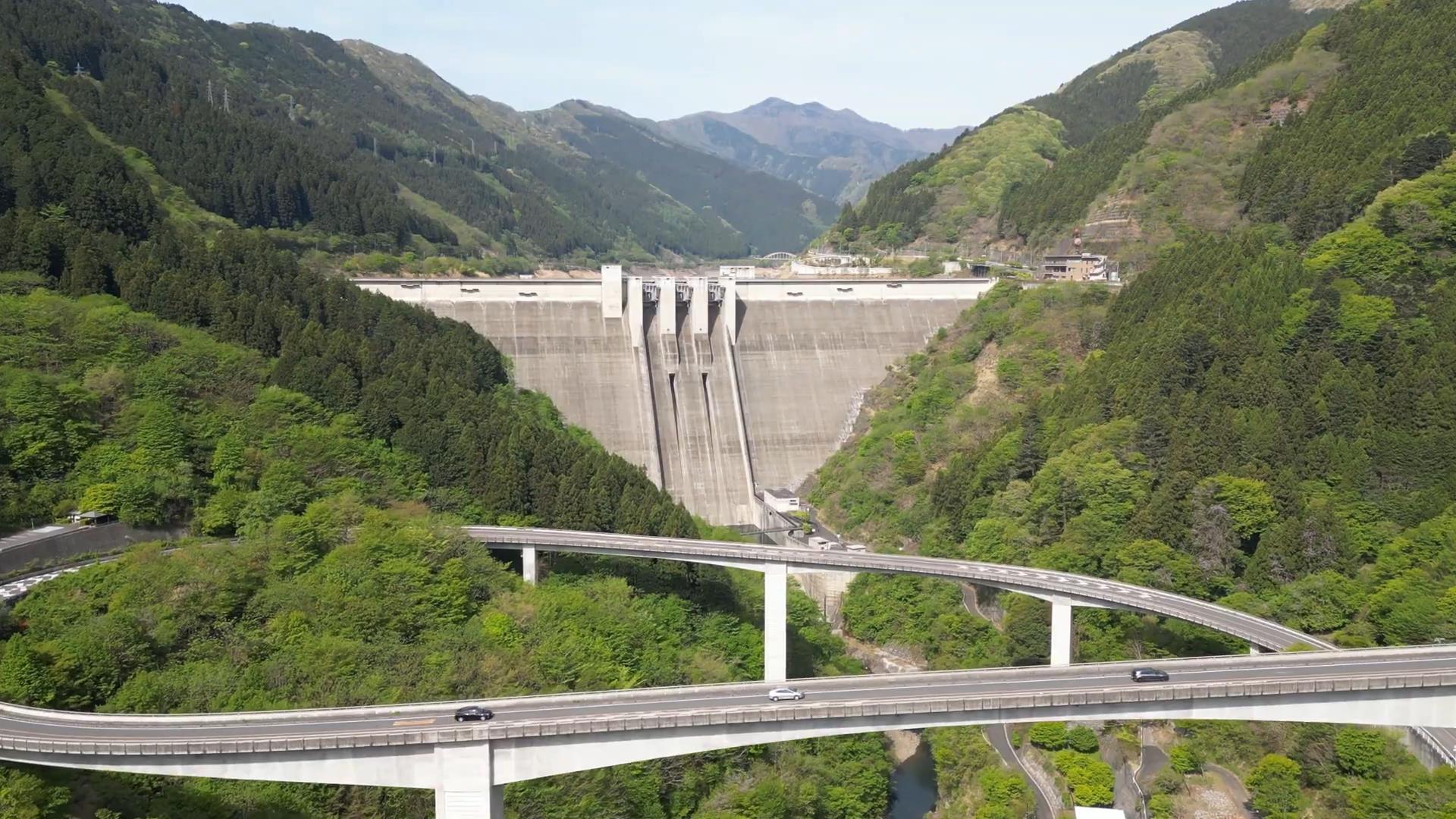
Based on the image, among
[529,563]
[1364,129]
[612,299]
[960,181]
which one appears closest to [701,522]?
[529,563]

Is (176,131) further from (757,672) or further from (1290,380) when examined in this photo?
(1290,380)

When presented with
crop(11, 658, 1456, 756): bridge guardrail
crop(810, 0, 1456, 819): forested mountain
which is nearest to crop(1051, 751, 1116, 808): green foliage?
crop(810, 0, 1456, 819): forested mountain

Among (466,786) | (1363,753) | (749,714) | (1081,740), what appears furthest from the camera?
(1081,740)

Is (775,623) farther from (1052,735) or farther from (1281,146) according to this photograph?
(1281,146)

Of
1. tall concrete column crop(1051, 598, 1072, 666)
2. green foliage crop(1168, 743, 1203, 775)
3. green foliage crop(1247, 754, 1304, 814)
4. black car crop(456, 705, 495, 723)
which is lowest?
green foliage crop(1168, 743, 1203, 775)

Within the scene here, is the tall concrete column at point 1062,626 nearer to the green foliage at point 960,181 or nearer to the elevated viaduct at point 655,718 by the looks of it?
the elevated viaduct at point 655,718

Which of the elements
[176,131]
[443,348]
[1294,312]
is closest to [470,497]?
[443,348]

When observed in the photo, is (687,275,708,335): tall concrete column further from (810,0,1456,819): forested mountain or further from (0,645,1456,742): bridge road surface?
(0,645,1456,742): bridge road surface
